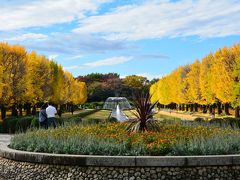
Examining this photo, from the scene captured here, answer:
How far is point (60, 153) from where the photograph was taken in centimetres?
1206

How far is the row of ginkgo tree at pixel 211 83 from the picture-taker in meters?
48.2

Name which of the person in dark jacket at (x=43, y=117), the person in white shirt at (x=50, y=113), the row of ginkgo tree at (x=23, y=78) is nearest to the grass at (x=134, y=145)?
the person in white shirt at (x=50, y=113)

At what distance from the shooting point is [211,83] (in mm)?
55188

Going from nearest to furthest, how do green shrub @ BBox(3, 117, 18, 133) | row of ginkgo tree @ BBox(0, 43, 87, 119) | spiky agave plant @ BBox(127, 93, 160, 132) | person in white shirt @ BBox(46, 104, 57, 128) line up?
spiky agave plant @ BBox(127, 93, 160, 132), person in white shirt @ BBox(46, 104, 57, 128), green shrub @ BBox(3, 117, 18, 133), row of ginkgo tree @ BBox(0, 43, 87, 119)

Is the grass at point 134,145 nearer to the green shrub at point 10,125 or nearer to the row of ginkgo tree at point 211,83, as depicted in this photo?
the green shrub at point 10,125

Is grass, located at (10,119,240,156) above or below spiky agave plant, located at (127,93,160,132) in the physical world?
below

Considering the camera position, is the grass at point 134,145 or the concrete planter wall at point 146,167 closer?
the concrete planter wall at point 146,167

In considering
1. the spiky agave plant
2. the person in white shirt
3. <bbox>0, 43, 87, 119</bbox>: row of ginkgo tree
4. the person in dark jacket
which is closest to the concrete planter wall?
the spiky agave plant

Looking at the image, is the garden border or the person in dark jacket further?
the person in dark jacket

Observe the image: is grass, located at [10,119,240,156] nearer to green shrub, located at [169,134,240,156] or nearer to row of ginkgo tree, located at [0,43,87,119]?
green shrub, located at [169,134,240,156]

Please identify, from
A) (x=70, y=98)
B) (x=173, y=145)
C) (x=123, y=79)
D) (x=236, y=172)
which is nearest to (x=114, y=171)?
(x=173, y=145)

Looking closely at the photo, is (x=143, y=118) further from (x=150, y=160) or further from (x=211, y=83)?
(x=211, y=83)

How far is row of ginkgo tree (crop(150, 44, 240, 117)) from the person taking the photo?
48.2 meters

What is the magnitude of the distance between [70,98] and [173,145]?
67.1 m
